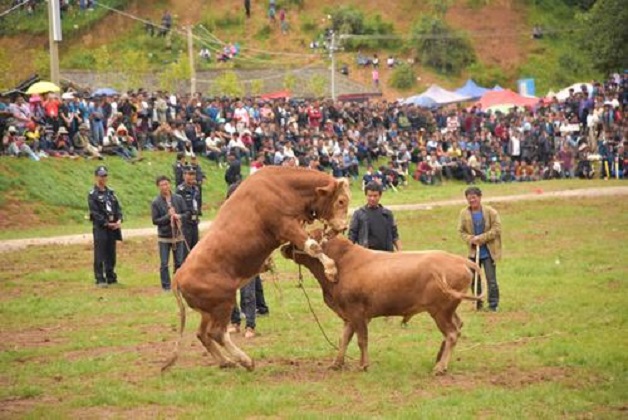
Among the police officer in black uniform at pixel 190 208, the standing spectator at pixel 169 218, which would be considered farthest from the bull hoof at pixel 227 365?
the police officer in black uniform at pixel 190 208

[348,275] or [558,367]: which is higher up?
[348,275]

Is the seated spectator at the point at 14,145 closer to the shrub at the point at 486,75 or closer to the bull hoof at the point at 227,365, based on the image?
the bull hoof at the point at 227,365

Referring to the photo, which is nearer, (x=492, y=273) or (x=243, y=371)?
(x=243, y=371)

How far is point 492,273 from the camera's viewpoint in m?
18.4

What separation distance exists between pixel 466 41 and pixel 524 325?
63541 mm

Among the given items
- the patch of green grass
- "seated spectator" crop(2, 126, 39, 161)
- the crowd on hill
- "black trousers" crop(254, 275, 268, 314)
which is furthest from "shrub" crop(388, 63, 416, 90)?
"black trousers" crop(254, 275, 268, 314)

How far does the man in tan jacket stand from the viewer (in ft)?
59.3

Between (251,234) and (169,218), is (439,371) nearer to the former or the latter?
(251,234)

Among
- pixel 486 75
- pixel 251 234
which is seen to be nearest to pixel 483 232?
pixel 251 234

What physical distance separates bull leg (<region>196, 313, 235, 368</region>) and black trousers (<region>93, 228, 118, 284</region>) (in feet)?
27.4

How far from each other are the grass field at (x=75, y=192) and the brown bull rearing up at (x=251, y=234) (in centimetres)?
1623

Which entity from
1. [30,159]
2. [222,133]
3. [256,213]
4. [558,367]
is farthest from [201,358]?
[222,133]

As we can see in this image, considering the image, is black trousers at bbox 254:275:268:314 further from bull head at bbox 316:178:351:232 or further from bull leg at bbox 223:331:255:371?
bull head at bbox 316:178:351:232

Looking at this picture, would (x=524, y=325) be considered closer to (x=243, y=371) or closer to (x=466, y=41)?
(x=243, y=371)
